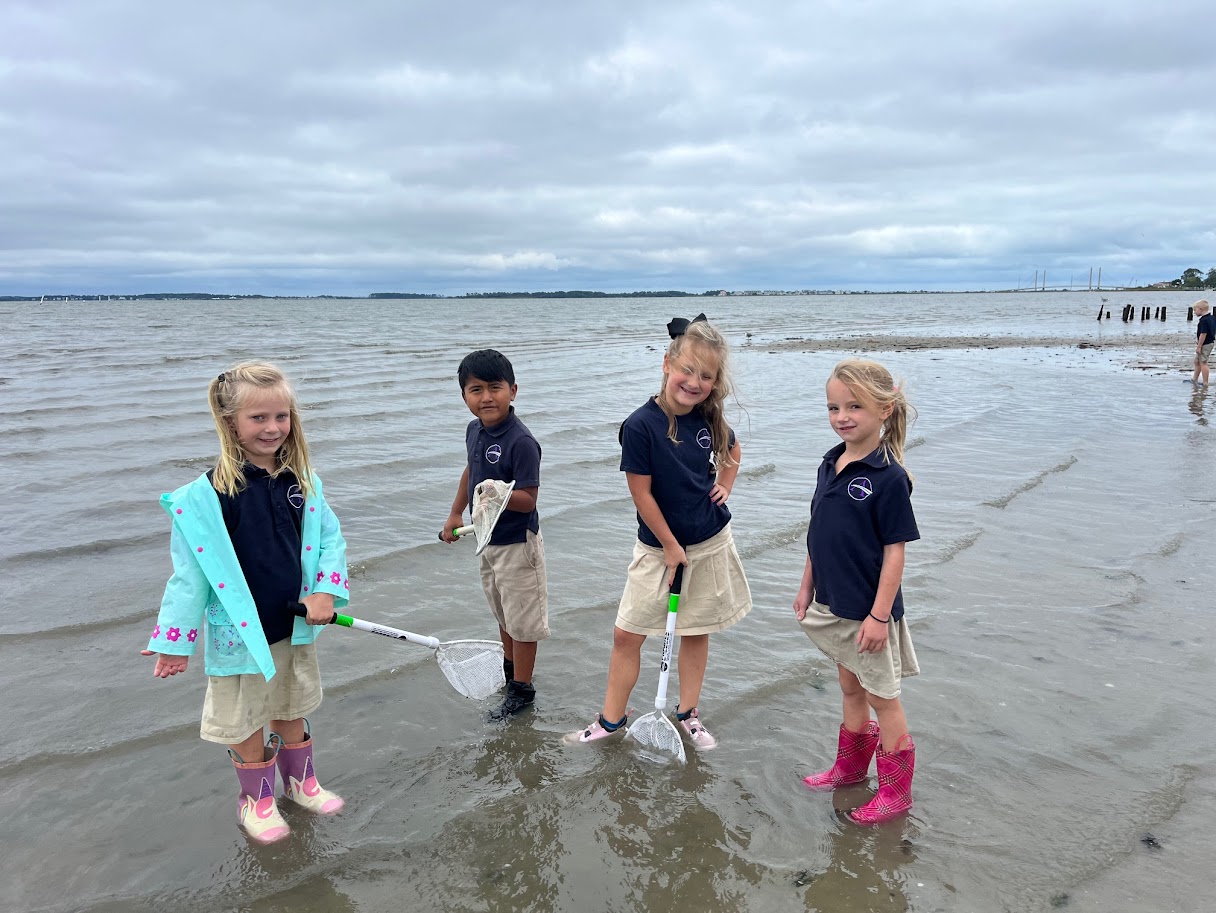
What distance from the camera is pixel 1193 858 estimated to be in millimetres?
3336

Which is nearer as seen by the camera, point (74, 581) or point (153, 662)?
point (153, 662)

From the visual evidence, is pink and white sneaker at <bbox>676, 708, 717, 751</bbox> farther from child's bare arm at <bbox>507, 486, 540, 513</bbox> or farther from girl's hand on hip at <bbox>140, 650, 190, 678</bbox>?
girl's hand on hip at <bbox>140, 650, 190, 678</bbox>

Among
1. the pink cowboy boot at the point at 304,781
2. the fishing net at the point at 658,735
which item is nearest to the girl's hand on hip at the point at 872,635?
the fishing net at the point at 658,735

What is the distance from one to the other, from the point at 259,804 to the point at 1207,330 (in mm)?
24232

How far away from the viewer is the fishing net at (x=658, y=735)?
4.10 meters

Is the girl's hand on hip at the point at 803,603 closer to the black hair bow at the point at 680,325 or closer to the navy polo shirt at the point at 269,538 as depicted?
the black hair bow at the point at 680,325

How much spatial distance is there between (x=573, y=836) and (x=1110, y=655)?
3733mm

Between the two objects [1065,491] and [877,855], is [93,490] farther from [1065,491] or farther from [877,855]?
[1065,491]

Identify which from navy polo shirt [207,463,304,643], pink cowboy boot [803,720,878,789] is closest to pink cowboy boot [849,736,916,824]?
pink cowboy boot [803,720,878,789]

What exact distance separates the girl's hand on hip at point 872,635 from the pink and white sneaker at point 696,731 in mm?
1180

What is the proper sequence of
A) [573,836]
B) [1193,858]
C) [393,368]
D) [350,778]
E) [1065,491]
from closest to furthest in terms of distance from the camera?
1. [1193,858]
2. [573,836]
3. [350,778]
4. [1065,491]
5. [393,368]

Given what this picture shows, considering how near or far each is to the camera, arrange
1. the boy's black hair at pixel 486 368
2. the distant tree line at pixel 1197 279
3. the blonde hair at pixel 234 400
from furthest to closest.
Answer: the distant tree line at pixel 1197 279
the boy's black hair at pixel 486 368
the blonde hair at pixel 234 400

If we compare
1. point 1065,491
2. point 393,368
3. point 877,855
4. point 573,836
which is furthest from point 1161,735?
point 393,368

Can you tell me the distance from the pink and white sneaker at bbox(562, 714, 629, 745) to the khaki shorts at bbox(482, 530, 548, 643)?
1.79 ft
